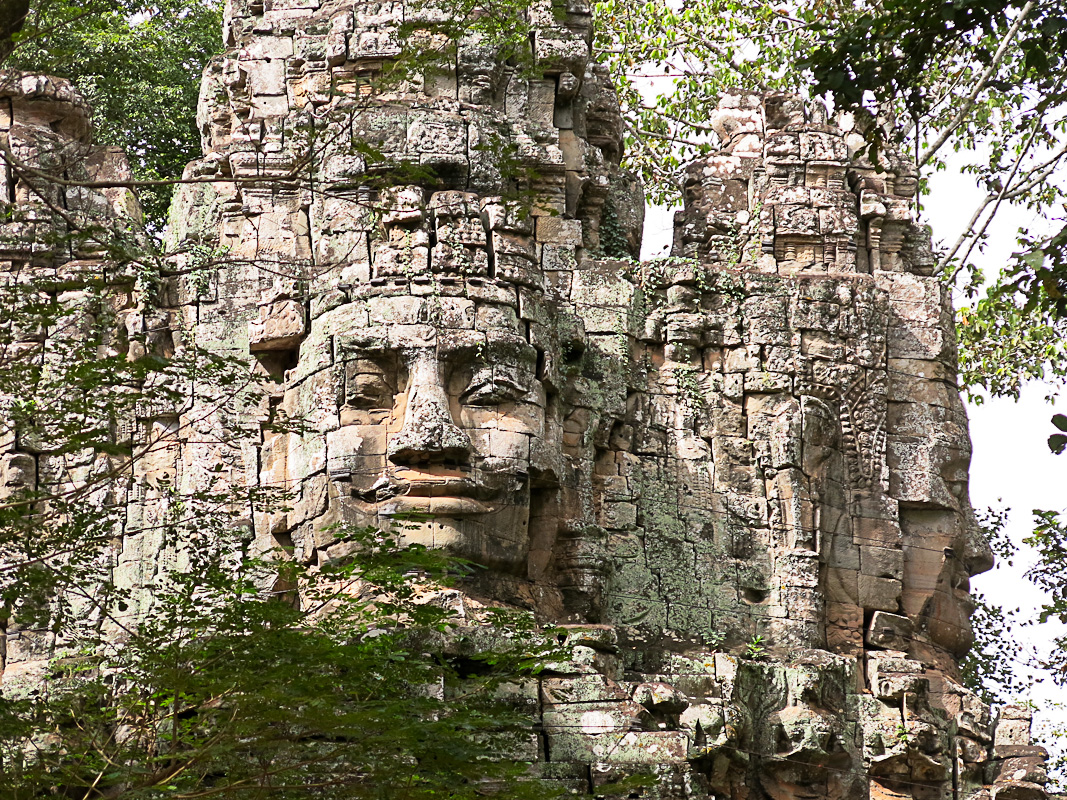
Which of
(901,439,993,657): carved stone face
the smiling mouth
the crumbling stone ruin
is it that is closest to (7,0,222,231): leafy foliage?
the crumbling stone ruin

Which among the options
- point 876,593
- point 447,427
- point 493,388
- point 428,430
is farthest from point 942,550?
point 428,430

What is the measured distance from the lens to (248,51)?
1897cm

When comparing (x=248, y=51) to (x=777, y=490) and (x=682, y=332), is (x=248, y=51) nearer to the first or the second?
(x=682, y=332)

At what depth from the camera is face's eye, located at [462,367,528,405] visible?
16969 mm

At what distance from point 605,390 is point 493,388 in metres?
1.63

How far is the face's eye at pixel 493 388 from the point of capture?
55.7ft

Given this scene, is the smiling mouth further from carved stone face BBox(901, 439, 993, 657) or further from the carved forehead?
carved stone face BBox(901, 439, 993, 657)

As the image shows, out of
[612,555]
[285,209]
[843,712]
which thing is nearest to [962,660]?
[843,712]

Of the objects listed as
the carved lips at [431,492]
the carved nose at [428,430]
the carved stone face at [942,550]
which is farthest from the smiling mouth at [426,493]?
the carved stone face at [942,550]

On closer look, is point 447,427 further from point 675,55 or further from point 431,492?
point 675,55

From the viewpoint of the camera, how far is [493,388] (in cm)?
1697

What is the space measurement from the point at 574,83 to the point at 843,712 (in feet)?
17.8

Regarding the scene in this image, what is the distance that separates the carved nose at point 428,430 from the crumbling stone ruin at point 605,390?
0.07 feet

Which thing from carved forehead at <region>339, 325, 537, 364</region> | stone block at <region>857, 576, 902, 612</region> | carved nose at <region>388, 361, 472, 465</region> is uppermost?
carved forehead at <region>339, 325, 537, 364</region>
